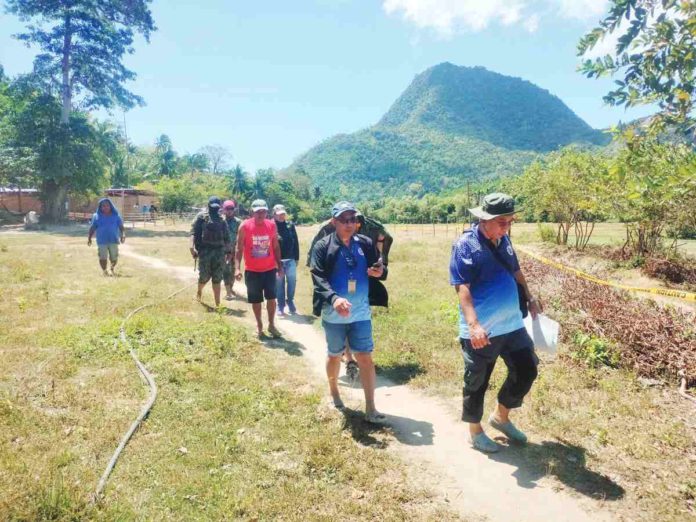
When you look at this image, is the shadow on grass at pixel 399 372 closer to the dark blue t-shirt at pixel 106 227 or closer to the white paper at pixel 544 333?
the white paper at pixel 544 333

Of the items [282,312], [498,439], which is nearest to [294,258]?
[282,312]

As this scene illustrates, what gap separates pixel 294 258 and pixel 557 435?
5.74 m

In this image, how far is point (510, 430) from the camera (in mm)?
4207

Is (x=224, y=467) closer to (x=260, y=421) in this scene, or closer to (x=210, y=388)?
(x=260, y=421)

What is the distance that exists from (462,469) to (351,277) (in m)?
1.88

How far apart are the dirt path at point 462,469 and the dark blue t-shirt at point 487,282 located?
3.51ft

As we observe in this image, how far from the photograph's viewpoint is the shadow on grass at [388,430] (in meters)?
4.26

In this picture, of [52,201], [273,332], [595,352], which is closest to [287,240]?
[273,332]

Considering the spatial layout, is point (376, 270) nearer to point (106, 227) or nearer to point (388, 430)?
point (388, 430)

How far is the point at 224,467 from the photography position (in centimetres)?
369

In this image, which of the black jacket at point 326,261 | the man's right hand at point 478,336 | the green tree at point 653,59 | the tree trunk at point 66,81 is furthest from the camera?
the tree trunk at point 66,81

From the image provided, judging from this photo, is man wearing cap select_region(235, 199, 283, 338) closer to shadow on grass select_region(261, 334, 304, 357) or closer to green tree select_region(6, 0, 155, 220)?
shadow on grass select_region(261, 334, 304, 357)

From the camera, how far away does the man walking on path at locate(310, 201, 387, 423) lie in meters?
4.45

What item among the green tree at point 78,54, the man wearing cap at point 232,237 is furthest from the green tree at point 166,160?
the man wearing cap at point 232,237
